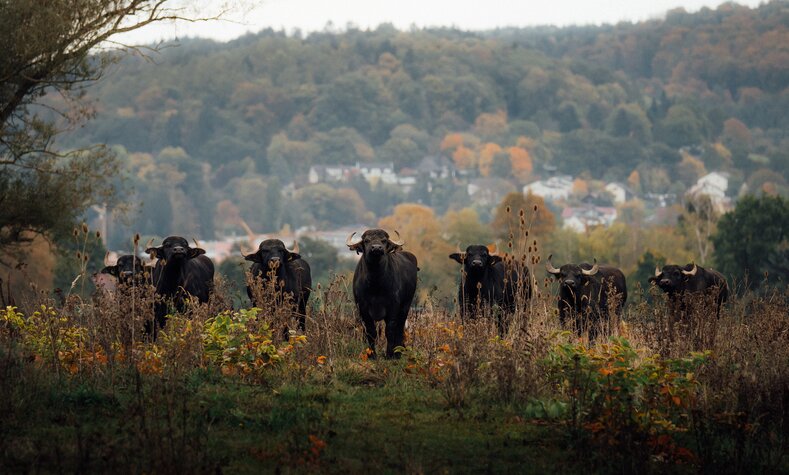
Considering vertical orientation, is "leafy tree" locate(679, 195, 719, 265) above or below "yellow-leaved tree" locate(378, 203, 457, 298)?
above

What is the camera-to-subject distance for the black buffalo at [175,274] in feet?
60.0

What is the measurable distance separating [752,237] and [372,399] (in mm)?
68475

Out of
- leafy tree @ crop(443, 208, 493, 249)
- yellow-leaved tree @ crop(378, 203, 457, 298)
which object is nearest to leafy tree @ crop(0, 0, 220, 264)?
yellow-leaved tree @ crop(378, 203, 457, 298)

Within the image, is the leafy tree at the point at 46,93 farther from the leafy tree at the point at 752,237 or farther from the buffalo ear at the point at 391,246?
the leafy tree at the point at 752,237

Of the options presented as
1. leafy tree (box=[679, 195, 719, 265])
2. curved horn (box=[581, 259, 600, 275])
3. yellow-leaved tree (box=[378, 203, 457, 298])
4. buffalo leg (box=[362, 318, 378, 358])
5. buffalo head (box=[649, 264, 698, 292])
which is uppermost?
curved horn (box=[581, 259, 600, 275])

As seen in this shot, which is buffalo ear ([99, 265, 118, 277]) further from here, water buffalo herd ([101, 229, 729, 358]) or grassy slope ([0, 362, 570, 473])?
grassy slope ([0, 362, 570, 473])

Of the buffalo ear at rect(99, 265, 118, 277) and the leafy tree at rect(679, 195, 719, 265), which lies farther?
the leafy tree at rect(679, 195, 719, 265)

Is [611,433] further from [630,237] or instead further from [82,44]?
[630,237]

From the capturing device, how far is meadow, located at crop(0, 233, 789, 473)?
34.0ft

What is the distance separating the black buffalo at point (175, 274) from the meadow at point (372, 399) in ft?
9.83

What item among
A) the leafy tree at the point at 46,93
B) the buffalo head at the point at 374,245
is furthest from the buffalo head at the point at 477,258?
the leafy tree at the point at 46,93

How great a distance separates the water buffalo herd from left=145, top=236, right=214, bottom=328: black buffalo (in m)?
0.02

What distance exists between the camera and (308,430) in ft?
36.1

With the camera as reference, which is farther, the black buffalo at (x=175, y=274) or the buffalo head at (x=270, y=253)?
the buffalo head at (x=270, y=253)
